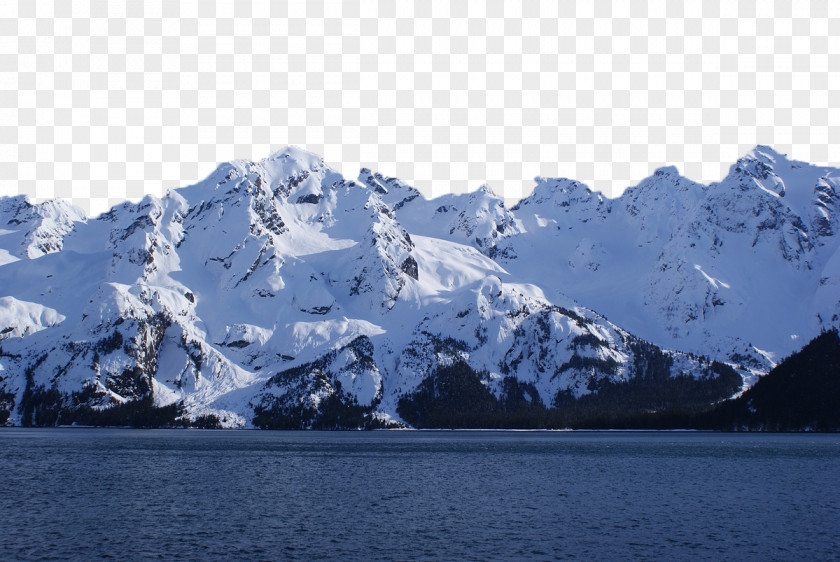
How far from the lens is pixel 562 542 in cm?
7125

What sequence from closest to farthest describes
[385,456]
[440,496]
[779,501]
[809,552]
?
[809,552]
[779,501]
[440,496]
[385,456]

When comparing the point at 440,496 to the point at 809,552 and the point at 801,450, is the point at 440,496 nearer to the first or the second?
the point at 809,552

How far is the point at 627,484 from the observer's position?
11681cm

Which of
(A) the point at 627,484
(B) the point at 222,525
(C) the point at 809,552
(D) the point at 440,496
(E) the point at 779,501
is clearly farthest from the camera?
(A) the point at 627,484

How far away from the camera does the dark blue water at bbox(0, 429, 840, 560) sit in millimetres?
68375

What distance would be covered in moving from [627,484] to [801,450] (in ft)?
300

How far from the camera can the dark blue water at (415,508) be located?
68.4m

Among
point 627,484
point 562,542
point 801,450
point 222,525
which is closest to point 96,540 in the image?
point 222,525

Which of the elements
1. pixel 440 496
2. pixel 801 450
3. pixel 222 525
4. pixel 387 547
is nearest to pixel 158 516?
pixel 222 525

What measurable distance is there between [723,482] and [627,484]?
48.9 feet

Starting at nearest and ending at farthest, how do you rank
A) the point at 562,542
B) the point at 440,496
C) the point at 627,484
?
the point at 562,542 < the point at 440,496 < the point at 627,484

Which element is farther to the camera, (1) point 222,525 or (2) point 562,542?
(1) point 222,525

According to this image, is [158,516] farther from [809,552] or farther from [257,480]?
[809,552]

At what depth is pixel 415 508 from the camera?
92.1 meters
